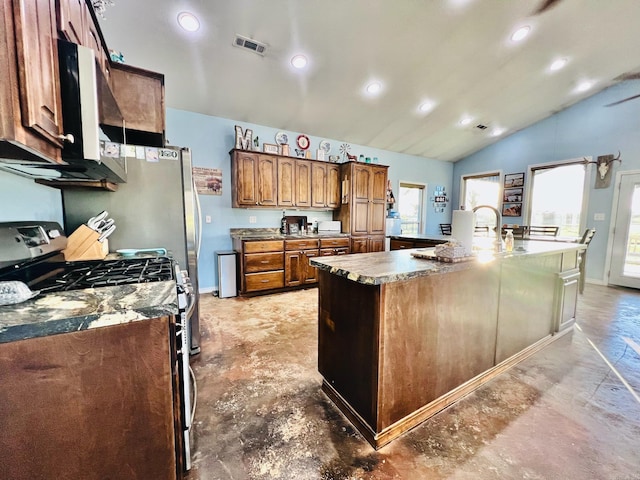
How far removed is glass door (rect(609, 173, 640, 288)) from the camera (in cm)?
430

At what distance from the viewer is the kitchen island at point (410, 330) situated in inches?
54.3

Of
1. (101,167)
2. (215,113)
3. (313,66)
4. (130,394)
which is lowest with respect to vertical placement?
(130,394)

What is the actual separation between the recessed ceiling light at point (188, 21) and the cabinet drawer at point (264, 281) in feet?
Answer: 9.43

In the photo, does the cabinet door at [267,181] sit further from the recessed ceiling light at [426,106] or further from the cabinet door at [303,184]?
the recessed ceiling light at [426,106]

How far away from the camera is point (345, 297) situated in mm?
1560

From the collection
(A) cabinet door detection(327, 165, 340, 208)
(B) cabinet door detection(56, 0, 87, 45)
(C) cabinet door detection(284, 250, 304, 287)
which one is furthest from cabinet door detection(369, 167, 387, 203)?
(B) cabinet door detection(56, 0, 87, 45)

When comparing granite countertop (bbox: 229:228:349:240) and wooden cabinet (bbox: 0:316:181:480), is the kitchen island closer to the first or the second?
wooden cabinet (bbox: 0:316:181:480)

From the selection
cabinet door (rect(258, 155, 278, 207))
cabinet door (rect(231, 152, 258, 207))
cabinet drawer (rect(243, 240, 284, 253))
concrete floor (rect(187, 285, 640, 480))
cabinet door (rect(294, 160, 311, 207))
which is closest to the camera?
concrete floor (rect(187, 285, 640, 480))

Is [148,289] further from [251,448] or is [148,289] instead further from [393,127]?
[393,127]

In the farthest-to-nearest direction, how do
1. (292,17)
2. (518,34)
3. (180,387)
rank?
1. (518,34)
2. (292,17)
3. (180,387)

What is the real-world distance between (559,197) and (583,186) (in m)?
0.40

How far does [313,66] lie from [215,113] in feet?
5.39

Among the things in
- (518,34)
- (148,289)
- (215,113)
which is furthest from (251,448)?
(518,34)

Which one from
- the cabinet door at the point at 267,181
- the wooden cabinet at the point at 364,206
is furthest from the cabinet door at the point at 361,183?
the cabinet door at the point at 267,181
